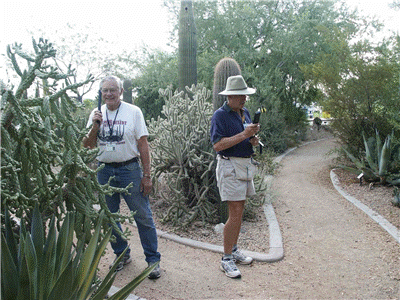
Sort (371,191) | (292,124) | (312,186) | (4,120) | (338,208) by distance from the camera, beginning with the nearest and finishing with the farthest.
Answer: (4,120)
(338,208)
(371,191)
(312,186)
(292,124)

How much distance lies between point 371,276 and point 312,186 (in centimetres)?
435

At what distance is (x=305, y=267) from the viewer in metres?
4.30

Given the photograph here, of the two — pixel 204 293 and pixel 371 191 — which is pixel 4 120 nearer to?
pixel 204 293

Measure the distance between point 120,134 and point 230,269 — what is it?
173 centimetres

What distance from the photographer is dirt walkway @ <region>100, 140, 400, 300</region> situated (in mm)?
3684

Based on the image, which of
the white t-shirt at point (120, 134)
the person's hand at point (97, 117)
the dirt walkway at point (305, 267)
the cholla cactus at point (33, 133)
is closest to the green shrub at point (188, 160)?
the dirt walkway at point (305, 267)

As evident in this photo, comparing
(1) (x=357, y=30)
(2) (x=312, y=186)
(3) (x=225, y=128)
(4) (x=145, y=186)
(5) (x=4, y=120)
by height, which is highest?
(1) (x=357, y=30)

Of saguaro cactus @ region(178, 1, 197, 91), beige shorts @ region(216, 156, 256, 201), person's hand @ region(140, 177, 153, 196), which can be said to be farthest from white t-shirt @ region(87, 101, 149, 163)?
saguaro cactus @ region(178, 1, 197, 91)

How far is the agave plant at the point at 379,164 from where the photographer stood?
746 cm

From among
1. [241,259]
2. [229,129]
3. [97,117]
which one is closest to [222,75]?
[229,129]

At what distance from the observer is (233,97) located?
13.0 ft

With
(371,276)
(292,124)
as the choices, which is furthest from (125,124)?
(292,124)

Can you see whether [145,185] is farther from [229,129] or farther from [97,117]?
[229,129]

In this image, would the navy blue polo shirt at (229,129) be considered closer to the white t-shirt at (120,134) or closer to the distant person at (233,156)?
the distant person at (233,156)
